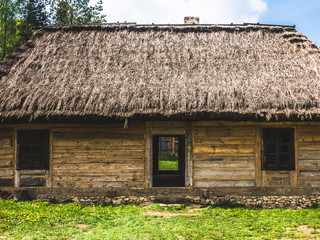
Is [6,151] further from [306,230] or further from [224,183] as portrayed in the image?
[306,230]

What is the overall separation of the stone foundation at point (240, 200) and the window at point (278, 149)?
910mm

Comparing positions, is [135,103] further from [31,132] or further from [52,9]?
[52,9]

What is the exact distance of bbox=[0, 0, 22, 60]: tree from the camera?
1816cm

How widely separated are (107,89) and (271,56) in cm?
559

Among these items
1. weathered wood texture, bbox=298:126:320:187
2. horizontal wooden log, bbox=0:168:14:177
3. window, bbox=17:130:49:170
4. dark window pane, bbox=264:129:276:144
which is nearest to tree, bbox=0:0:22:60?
window, bbox=17:130:49:170

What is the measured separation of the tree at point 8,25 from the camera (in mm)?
18156

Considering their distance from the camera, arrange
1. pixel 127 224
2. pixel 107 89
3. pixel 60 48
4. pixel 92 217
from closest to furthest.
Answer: pixel 127 224
pixel 92 217
pixel 107 89
pixel 60 48

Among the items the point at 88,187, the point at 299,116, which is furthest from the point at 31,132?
the point at 299,116

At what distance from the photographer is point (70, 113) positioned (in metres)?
8.02

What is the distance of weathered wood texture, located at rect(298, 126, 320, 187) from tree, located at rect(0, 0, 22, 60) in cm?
1791

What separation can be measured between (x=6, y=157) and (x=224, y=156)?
21.6ft

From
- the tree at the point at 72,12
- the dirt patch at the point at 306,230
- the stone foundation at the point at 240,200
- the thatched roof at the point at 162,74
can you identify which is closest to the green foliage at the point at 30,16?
the tree at the point at 72,12

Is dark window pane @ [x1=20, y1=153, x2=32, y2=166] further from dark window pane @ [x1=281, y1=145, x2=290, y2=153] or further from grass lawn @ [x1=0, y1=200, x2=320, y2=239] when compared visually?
dark window pane @ [x1=281, y1=145, x2=290, y2=153]

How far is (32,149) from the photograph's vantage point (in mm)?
8773
